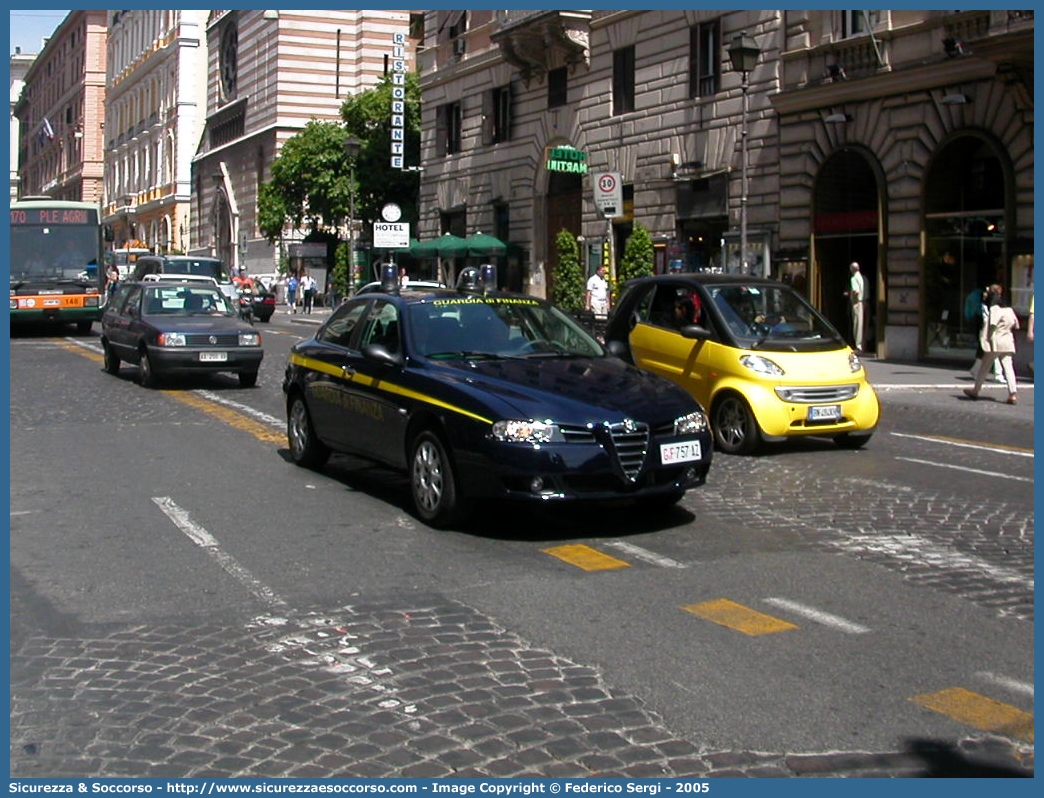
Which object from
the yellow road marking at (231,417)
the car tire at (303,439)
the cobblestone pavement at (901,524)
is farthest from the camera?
the yellow road marking at (231,417)

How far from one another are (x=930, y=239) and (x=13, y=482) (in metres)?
18.7

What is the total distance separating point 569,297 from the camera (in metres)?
33.6

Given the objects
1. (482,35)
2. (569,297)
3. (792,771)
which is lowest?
(792,771)

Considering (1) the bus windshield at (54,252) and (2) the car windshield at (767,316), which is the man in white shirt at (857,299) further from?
(1) the bus windshield at (54,252)

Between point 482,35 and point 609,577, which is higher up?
point 482,35

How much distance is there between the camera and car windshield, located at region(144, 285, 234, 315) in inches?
781

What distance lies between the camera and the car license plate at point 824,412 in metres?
12.6

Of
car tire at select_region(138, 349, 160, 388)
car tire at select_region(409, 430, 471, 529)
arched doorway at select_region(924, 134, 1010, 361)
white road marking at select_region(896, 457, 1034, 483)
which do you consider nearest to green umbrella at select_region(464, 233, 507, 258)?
arched doorway at select_region(924, 134, 1010, 361)

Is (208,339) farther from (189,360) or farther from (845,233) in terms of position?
(845,233)

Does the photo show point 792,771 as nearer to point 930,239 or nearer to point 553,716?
point 553,716

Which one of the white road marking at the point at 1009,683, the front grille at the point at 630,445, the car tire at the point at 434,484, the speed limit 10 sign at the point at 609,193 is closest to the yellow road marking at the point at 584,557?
the front grille at the point at 630,445

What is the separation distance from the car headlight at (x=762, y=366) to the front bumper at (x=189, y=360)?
27.7 feet


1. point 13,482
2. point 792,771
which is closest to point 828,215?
point 13,482

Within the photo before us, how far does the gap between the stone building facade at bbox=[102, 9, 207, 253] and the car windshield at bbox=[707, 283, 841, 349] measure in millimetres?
61563
